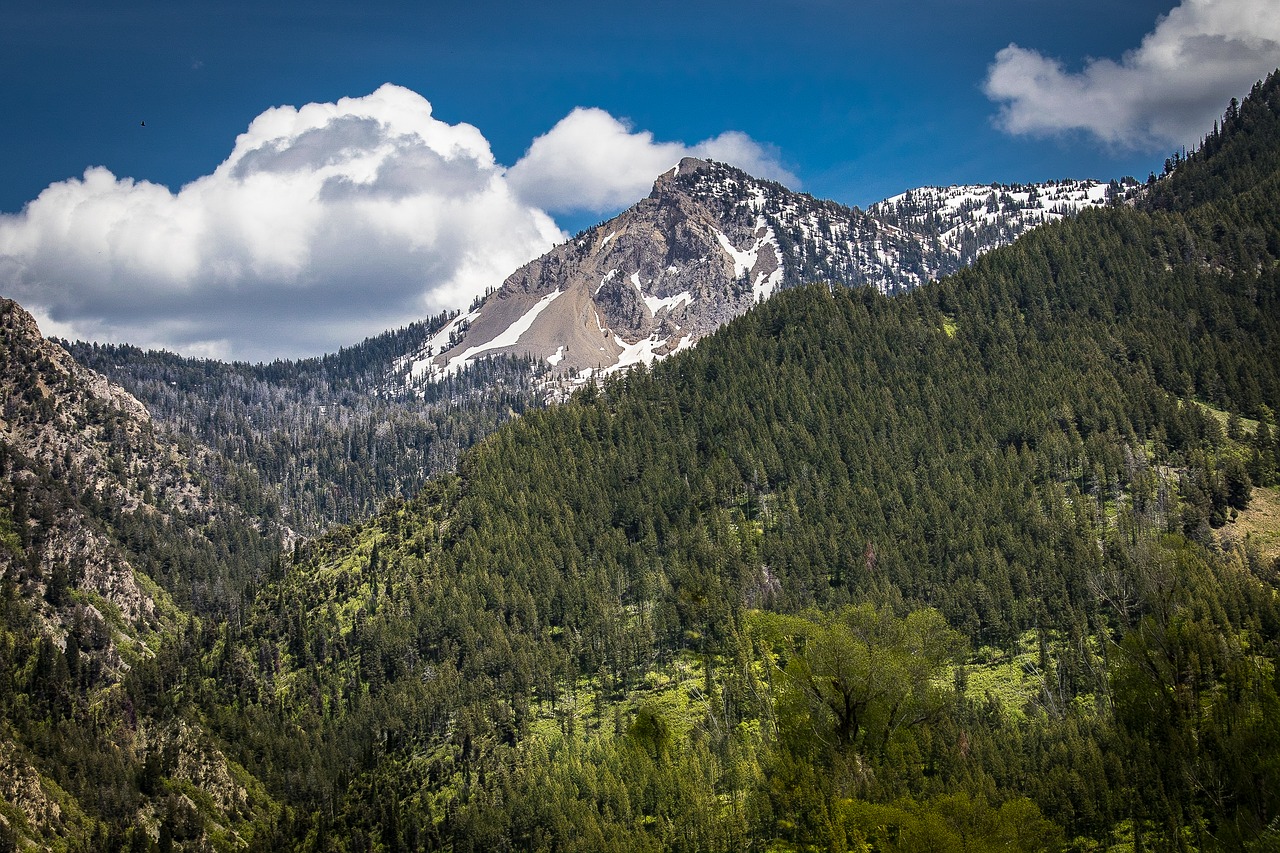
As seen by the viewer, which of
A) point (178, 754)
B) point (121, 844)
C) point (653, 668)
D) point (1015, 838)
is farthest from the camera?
point (653, 668)

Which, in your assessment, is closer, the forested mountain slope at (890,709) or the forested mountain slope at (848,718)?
the forested mountain slope at (890,709)

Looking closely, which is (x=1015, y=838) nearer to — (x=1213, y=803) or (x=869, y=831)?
(x=869, y=831)

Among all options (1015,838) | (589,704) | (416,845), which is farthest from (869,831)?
(589,704)

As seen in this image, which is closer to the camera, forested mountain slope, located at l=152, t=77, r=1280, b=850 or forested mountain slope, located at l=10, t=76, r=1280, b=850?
forested mountain slope, located at l=152, t=77, r=1280, b=850

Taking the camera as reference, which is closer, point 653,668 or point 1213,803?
point 1213,803

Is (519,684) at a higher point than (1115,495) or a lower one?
lower

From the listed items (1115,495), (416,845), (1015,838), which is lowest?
(416,845)

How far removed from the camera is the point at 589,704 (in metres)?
177

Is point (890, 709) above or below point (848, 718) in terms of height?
below

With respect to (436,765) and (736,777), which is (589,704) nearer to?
(436,765)

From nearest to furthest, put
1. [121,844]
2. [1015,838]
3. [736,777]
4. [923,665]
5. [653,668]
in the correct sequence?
[1015,838], [923,665], [736,777], [121,844], [653,668]

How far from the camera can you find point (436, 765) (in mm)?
171625

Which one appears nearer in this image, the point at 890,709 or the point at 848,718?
the point at 848,718

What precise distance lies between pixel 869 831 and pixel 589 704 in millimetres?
106769
